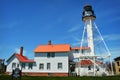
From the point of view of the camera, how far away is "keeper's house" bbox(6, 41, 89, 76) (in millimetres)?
41625

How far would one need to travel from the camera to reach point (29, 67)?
4328 centimetres

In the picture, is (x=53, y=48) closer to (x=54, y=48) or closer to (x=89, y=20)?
(x=54, y=48)

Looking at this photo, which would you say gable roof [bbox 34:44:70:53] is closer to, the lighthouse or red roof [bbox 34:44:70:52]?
red roof [bbox 34:44:70:52]

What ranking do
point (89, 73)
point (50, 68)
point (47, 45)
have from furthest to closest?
1. point (47, 45)
2. point (50, 68)
3. point (89, 73)

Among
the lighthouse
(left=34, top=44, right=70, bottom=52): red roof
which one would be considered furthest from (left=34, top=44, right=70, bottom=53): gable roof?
the lighthouse

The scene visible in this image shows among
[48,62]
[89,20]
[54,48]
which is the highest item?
[89,20]

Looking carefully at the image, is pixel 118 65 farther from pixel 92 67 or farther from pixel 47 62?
pixel 47 62


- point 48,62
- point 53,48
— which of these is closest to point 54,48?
point 53,48

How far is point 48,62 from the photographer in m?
42.4

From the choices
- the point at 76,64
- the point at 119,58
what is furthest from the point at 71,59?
the point at 119,58

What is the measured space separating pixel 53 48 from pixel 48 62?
3.71 metres

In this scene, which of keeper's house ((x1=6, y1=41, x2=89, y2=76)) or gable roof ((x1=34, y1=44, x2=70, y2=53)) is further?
gable roof ((x1=34, y1=44, x2=70, y2=53))

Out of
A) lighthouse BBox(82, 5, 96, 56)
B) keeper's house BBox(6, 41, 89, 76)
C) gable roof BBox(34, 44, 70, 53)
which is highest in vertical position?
lighthouse BBox(82, 5, 96, 56)

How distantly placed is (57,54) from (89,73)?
8516 millimetres
